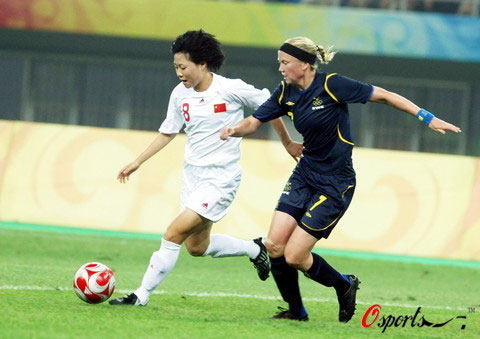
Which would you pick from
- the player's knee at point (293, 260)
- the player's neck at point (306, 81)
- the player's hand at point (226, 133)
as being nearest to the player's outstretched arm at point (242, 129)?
the player's hand at point (226, 133)

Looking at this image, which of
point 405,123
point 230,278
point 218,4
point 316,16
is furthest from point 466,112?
point 230,278

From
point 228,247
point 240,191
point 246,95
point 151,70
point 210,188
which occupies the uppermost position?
point 246,95

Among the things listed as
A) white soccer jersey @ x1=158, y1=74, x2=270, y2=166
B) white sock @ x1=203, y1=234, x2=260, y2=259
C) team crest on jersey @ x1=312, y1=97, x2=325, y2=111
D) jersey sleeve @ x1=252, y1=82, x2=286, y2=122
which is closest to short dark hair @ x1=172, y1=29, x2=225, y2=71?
white soccer jersey @ x1=158, y1=74, x2=270, y2=166

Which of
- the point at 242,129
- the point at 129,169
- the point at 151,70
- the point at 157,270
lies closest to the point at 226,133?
the point at 242,129

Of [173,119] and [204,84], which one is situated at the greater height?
[204,84]

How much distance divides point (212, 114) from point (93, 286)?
160 centimetres

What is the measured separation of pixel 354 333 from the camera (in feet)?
22.2

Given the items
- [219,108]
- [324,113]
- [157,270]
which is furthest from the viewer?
[219,108]

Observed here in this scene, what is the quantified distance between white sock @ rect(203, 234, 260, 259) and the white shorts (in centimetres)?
54

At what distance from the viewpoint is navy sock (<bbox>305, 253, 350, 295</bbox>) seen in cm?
717

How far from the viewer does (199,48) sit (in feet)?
25.4

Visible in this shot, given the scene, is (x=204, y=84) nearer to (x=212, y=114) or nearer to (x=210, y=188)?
(x=212, y=114)

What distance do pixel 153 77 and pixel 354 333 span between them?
20758 millimetres

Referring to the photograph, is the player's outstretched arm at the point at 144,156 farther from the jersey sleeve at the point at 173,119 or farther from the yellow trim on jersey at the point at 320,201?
the yellow trim on jersey at the point at 320,201
